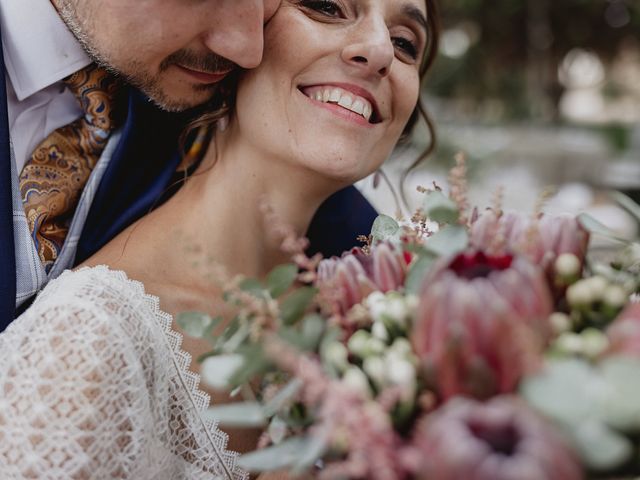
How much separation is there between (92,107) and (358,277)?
1.17 metres

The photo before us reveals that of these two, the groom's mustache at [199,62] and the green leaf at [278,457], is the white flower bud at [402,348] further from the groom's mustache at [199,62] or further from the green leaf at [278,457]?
the groom's mustache at [199,62]

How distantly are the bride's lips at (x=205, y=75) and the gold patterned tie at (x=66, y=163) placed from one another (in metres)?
0.24

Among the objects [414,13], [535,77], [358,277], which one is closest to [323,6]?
[414,13]

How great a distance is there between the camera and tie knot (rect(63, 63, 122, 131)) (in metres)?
1.82

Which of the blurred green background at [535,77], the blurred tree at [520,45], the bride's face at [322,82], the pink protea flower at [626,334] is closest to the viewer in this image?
the pink protea flower at [626,334]

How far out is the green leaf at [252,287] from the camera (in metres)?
Result: 0.92

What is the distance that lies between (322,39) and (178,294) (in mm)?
685

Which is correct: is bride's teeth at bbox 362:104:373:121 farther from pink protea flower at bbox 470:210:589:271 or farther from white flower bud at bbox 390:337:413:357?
white flower bud at bbox 390:337:413:357

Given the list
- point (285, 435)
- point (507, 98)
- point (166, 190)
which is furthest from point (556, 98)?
point (285, 435)

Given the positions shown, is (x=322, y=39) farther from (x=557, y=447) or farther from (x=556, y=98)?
(x=556, y=98)

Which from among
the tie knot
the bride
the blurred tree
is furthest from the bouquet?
the blurred tree

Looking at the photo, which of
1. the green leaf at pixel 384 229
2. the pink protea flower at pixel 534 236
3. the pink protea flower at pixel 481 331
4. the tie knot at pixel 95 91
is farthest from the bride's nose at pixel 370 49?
the pink protea flower at pixel 481 331

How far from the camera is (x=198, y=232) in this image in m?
1.76

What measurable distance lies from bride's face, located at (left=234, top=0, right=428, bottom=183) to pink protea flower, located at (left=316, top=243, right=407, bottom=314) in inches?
26.1
